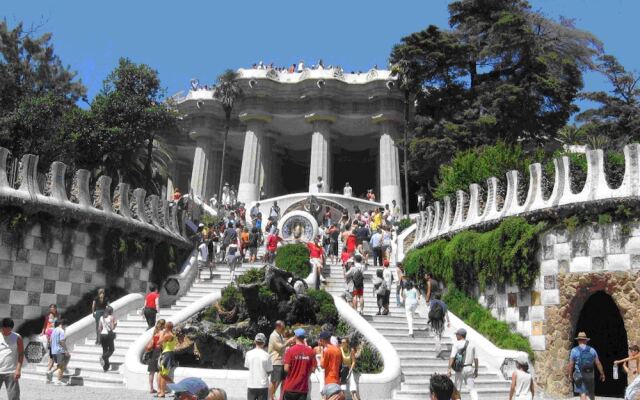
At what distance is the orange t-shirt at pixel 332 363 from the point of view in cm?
963

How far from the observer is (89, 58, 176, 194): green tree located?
32.2 m

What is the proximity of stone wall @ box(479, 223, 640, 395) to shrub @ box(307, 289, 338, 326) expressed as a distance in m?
5.14

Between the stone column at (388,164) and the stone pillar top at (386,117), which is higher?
the stone pillar top at (386,117)

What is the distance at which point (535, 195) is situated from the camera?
18.2 m

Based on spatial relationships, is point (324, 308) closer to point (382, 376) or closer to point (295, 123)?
point (382, 376)

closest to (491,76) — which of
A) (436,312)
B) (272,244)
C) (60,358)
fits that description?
(272,244)

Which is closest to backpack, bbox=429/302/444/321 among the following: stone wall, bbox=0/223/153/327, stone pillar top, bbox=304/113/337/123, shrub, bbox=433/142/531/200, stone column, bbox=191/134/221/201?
shrub, bbox=433/142/531/200

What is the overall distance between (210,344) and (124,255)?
6.86m

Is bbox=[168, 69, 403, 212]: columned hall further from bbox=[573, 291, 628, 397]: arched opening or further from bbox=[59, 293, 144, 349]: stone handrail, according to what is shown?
bbox=[573, 291, 628, 397]: arched opening

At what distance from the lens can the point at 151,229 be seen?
22422mm

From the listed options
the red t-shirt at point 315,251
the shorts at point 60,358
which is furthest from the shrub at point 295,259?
the shorts at point 60,358

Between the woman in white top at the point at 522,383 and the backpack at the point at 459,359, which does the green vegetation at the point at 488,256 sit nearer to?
the backpack at the point at 459,359

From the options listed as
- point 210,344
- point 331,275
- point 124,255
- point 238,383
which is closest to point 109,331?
point 210,344

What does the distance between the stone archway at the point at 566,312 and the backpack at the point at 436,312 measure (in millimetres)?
2796
